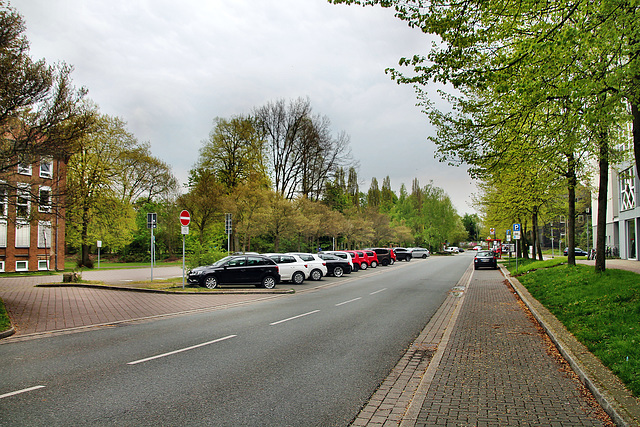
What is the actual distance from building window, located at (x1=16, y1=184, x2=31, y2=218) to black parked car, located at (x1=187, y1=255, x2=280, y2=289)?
6910 mm

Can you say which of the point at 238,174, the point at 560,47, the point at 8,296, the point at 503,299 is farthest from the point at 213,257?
the point at 238,174

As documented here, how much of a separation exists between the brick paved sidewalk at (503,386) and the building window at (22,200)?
520 inches

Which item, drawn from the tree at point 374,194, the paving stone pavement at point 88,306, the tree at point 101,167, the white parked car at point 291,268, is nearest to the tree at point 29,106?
the paving stone pavement at point 88,306

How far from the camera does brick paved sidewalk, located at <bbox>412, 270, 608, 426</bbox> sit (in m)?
4.58

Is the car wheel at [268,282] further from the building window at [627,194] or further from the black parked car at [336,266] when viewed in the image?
the building window at [627,194]

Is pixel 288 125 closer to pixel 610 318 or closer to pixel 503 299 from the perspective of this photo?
pixel 503 299

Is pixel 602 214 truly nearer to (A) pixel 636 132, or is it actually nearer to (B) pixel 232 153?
(A) pixel 636 132

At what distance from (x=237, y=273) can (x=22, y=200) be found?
8.71 metres

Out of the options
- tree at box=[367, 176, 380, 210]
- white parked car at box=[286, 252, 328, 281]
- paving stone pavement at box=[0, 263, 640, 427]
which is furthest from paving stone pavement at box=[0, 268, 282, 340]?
tree at box=[367, 176, 380, 210]

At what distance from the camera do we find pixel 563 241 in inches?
3187

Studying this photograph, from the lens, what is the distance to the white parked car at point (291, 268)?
22953 mm

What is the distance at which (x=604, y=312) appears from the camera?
30.7 ft

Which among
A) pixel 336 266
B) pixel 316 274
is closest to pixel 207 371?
pixel 316 274

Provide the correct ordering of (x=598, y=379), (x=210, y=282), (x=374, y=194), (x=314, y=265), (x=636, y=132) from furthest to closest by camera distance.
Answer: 1. (x=374, y=194)
2. (x=314, y=265)
3. (x=210, y=282)
4. (x=636, y=132)
5. (x=598, y=379)
